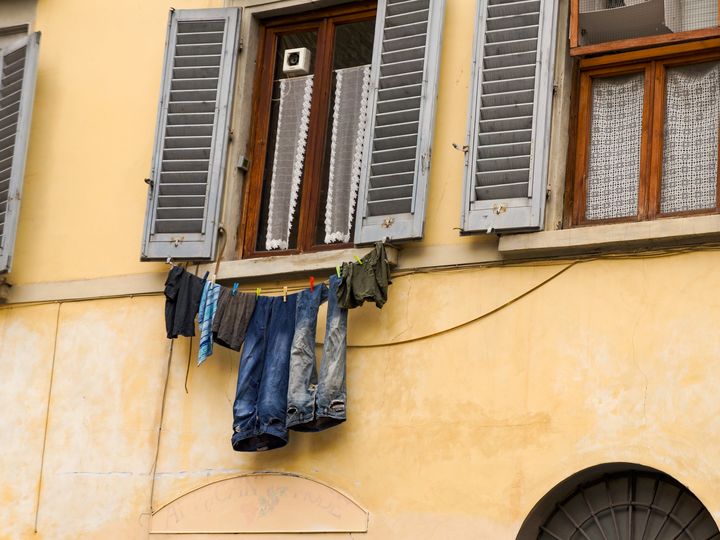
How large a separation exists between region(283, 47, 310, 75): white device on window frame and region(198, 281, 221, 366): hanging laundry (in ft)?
5.51

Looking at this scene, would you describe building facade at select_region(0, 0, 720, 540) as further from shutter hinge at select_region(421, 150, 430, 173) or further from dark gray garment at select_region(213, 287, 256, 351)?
dark gray garment at select_region(213, 287, 256, 351)

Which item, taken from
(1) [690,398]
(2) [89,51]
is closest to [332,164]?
(2) [89,51]

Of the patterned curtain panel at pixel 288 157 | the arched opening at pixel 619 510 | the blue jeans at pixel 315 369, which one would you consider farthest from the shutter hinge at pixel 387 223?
the arched opening at pixel 619 510

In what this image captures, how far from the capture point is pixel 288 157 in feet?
35.2

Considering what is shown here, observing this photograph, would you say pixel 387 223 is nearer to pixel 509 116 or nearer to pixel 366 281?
pixel 366 281

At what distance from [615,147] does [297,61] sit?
8.03 feet

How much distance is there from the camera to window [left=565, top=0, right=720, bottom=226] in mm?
9336

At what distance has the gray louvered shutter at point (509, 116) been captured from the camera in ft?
31.0

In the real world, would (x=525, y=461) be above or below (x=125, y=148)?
below

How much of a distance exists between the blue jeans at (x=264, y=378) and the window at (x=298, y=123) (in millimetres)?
617

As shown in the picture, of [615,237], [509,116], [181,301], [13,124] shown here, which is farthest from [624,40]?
[13,124]

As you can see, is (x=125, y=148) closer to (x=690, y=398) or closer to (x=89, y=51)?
(x=89, y=51)

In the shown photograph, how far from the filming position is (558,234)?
926 cm

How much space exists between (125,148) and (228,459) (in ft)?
8.23
